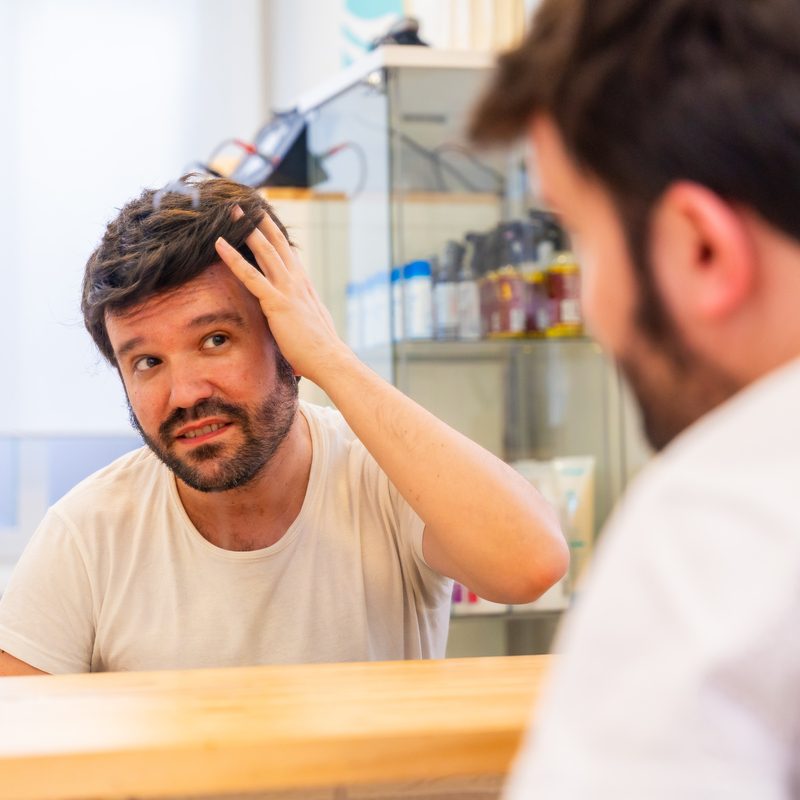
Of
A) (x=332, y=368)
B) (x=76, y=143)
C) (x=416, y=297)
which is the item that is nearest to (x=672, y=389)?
(x=332, y=368)

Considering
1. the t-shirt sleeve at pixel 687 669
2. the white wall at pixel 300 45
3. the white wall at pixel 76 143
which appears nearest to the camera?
the t-shirt sleeve at pixel 687 669

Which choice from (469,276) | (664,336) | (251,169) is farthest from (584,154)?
(251,169)

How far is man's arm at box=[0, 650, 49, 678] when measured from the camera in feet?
4.38

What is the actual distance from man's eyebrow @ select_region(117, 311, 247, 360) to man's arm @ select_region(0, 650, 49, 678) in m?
0.38

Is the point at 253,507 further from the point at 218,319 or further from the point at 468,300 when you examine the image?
the point at 468,300

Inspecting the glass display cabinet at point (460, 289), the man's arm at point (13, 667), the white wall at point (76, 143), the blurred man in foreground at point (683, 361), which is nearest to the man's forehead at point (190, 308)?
the man's arm at point (13, 667)

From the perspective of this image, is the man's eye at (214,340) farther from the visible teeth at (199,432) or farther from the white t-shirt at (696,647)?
the white t-shirt at (696,647)

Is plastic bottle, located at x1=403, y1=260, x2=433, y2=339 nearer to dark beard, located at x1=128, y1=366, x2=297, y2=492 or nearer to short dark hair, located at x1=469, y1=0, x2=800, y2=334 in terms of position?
dark beard, located at x1=128, y1=366, x2=297, y2=492

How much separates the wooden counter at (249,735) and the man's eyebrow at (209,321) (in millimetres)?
569

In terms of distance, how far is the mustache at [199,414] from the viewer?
140 centimetres

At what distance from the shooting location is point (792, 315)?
1.67 feet

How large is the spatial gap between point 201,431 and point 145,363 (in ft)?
0.37

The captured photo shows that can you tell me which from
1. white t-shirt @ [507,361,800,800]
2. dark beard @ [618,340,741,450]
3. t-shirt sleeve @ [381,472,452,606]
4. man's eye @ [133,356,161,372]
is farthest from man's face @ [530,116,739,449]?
man's eye @ [133,356,161,372]

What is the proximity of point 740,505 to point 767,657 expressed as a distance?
0.18 feet
